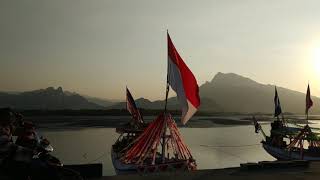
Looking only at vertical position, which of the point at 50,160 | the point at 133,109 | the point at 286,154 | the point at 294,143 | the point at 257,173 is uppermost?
the point at 50,160

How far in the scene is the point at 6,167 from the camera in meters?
8.64

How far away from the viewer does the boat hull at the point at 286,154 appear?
146ft

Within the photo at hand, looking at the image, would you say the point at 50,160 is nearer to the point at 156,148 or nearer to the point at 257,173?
the point at 257,173

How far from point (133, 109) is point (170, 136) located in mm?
19579

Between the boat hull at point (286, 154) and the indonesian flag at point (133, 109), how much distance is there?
1908cm

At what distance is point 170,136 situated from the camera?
30.6 metres

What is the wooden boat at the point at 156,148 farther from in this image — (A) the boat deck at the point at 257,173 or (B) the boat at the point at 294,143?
(B) the boat at the point at 294,143

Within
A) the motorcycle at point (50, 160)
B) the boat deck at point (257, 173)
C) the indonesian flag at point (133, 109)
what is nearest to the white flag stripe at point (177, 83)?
the boat deck at point (257, 173)

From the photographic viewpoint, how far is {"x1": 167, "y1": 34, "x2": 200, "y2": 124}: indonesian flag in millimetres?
24422

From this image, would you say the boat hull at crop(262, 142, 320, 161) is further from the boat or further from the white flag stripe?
the white flag stripe

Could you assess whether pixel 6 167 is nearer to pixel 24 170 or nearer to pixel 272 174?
pixel 24 170

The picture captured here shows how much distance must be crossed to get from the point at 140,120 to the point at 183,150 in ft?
53.3

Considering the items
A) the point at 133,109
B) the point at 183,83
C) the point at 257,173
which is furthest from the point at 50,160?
the point at 133,109

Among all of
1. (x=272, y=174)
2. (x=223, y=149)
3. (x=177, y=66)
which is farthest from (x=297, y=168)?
(x=223, y=149)
